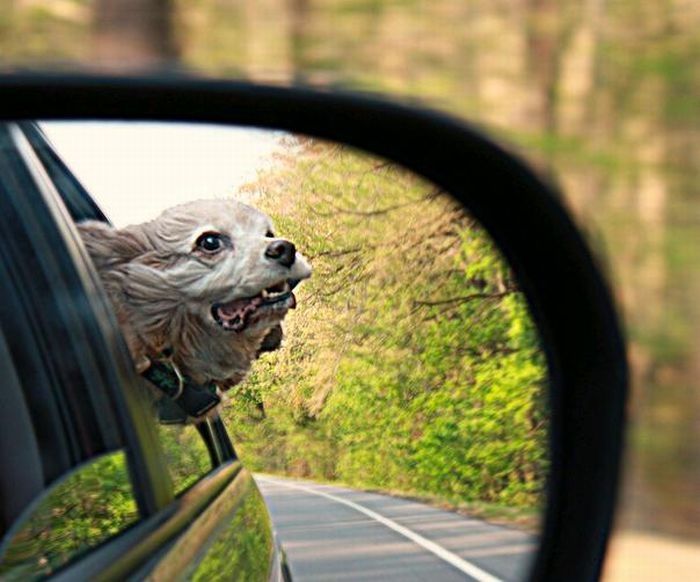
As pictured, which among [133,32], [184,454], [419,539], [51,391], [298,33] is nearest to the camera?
[51,391]

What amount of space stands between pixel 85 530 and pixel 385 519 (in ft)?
1.47

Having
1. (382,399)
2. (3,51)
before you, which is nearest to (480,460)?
(382,399)

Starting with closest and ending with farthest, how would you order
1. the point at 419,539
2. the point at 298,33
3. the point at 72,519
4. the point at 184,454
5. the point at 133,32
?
the point at 72,519 → the point at 419,539 → the point at 184,454 → the point at 133,32 → the point at 298,33

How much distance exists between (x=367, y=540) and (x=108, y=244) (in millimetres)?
584

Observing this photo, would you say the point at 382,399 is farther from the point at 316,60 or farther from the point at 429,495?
the point at 316,60

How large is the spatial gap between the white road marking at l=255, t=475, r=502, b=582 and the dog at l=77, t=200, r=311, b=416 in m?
0.19

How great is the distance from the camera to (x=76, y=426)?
1.60m

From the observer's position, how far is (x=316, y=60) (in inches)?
239

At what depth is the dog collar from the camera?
169cm

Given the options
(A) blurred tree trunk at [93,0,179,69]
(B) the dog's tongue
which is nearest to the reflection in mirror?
(B) the dog's tongue

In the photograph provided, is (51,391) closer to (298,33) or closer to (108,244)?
(108,244)

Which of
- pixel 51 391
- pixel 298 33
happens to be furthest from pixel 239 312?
pixel 298 33

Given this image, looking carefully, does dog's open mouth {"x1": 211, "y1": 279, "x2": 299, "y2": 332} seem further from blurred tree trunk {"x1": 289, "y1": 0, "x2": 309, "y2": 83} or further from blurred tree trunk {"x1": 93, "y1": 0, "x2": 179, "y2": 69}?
→ blurred tree trunk {"x1": 289, "y1": 0, "x2": 309, "y2": 83}

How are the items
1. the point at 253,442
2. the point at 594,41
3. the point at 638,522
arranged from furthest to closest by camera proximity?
the point at 594,41 → the point at 638,522 → the point at 253,442
